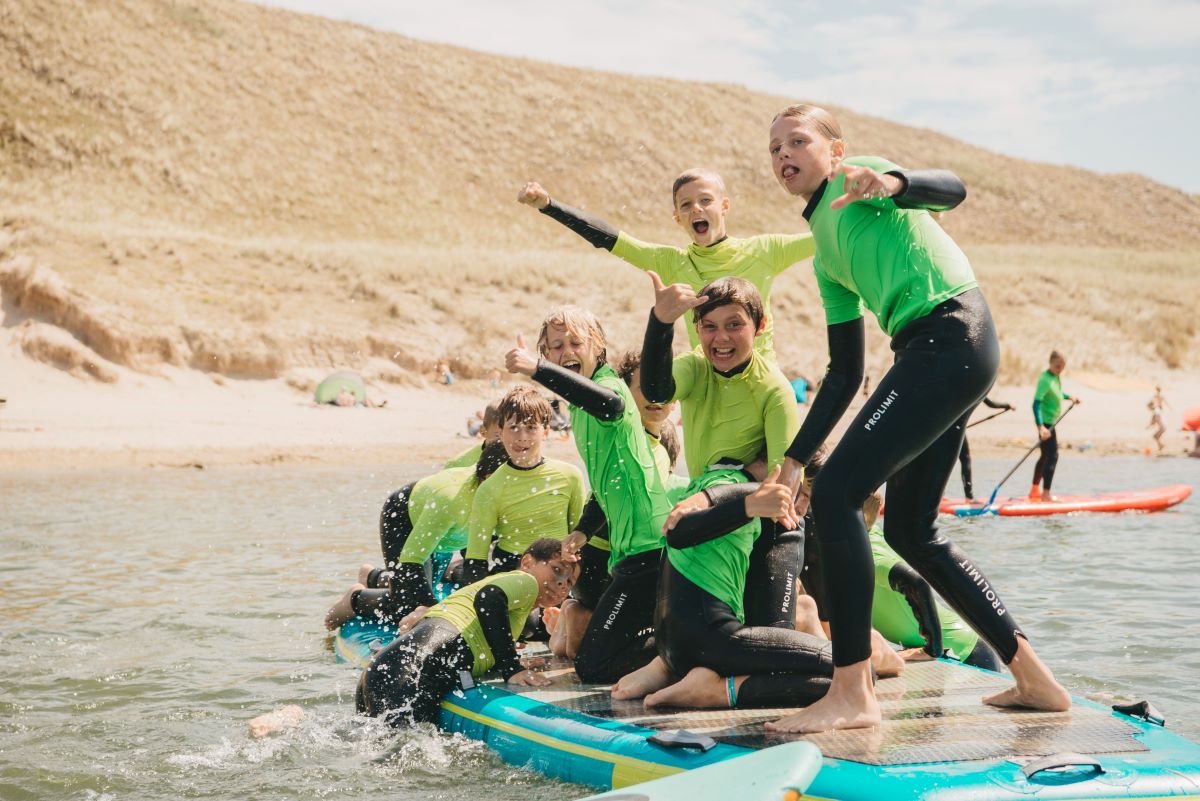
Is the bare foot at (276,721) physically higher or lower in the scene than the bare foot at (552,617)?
lower

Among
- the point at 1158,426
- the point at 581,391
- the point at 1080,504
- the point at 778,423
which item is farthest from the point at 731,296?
the point at 1158,426

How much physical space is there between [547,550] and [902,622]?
5.60 feet

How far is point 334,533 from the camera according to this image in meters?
12.3

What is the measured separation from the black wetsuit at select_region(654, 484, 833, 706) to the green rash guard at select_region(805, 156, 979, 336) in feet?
3.01

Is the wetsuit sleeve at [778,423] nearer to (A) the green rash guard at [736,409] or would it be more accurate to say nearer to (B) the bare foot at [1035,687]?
(A) the green rash guard at [736,409]

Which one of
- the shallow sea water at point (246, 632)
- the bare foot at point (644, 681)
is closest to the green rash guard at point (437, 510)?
the shallow sea water at point (246, 632)

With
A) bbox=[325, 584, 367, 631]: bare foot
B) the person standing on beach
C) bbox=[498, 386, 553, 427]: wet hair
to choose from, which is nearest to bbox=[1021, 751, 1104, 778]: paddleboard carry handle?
the person standing on beach

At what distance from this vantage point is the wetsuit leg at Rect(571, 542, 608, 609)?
557 centimetres

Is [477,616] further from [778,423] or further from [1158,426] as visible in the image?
[1158,426]

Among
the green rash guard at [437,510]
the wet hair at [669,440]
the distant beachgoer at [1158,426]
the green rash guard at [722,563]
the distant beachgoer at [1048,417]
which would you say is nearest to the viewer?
the green rash guard at [722,563]

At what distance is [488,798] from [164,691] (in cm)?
283

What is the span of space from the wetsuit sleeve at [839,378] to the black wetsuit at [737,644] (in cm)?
41

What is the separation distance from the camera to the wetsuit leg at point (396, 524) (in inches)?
290

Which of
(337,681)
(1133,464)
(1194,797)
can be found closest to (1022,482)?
(1133,464)
